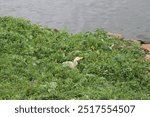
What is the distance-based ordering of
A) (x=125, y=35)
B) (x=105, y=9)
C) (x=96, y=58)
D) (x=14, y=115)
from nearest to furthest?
(x=14, y=115) → (x=96, y=58) → (x=125, y=35) → (x=105, y=9)

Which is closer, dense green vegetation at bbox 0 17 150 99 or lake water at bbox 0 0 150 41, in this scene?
dense green vegetation at bbox 0 17 150 99

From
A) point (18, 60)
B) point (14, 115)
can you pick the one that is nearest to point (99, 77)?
point (18, 60)

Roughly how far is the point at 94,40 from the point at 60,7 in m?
6.48

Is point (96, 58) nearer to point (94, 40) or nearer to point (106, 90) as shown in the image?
point (94, 40)

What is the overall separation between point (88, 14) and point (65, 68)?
766 cm

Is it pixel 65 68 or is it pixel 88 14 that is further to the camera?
pixel 88 14

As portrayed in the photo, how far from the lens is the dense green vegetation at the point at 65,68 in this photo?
10656 mm

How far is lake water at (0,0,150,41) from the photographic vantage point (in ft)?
60.4

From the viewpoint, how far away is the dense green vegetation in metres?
10.7

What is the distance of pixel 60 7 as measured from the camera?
20266mm

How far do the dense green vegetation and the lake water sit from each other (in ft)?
10.6

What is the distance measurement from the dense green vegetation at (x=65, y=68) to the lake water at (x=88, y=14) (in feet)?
10.6

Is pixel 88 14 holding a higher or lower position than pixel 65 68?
higher

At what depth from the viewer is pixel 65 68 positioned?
12.1 m
